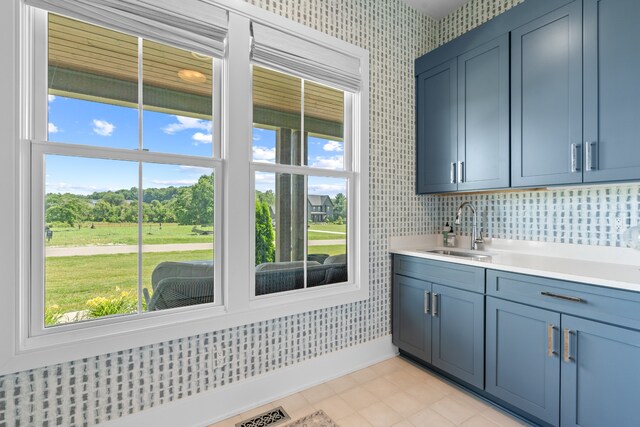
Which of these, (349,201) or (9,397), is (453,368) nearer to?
(349,201)

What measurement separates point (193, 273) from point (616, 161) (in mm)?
2478

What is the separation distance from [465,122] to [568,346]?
65.1 inches

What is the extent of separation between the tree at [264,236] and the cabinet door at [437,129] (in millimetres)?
1478

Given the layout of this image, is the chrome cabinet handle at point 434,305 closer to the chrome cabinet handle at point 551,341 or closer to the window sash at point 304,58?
the chrome cabinet handle at point 551,341

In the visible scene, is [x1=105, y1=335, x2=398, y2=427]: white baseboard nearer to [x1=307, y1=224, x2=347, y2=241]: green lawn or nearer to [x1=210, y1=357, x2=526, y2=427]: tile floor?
[x1=210, y1=357, x2=526, y2=427]: tile floor

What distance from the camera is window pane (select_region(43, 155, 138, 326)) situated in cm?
150

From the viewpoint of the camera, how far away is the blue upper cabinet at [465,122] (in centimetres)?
220

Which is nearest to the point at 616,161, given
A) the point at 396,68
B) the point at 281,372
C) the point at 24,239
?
the point at 396,68

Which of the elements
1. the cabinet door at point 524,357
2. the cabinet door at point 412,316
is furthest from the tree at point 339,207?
the cabinet door at point 524,357

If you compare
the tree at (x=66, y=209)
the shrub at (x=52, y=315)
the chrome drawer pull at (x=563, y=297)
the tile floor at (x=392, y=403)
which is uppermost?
the tree at (x=66, y=209)

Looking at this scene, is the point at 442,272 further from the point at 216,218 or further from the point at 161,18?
the point at 161,18

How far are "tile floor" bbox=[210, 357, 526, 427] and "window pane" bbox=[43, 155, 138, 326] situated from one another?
1014mm

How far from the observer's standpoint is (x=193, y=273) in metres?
1.87

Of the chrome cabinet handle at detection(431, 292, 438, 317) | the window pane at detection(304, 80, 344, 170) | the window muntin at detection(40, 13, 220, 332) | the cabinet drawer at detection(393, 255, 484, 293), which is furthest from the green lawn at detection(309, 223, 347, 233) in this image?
the chrome cabinet handle at detection(431, 292, 438, 317)
